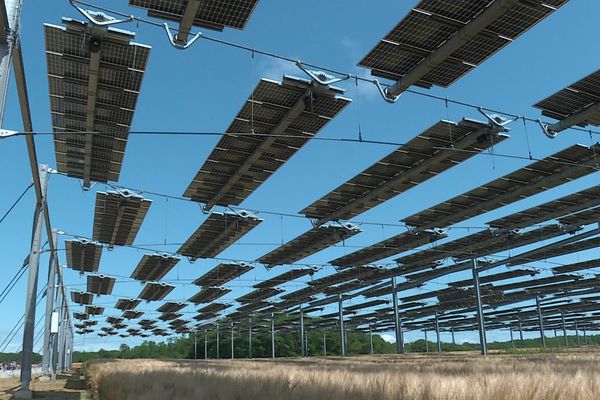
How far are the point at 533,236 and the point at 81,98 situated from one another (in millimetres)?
22090

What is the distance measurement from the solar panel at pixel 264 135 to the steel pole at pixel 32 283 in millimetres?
6024

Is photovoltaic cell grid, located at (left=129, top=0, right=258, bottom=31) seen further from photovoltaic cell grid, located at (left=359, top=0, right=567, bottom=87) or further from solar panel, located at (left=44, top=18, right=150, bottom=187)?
photovoltaic cell grid, located at (left=359, top=0, right=567, bottom=87)

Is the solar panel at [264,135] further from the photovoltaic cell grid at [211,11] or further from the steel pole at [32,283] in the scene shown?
the steel pole at [32,283]

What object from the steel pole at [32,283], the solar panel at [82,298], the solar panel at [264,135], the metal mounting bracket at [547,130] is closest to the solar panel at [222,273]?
the steel pole at [32,283]

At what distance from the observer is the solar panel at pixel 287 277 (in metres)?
37.3

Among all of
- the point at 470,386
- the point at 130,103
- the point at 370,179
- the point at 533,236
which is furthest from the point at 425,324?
the point at 470,386

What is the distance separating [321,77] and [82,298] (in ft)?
168

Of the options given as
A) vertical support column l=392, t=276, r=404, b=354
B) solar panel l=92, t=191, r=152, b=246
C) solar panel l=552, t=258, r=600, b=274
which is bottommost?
vertical support column l=392, t=276, r=404, b=354

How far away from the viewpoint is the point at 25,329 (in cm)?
1916

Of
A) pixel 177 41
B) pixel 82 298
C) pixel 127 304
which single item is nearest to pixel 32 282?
pixel 177 41

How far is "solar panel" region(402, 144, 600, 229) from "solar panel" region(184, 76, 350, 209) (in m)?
8.41

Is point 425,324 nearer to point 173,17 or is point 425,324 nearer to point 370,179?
point 370,179

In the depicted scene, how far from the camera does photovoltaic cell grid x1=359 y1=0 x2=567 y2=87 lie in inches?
397

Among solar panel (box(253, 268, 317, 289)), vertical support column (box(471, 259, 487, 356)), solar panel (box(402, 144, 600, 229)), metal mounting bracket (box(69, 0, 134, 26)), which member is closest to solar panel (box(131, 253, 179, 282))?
solar panel (box(253, 268, 317, 289))
